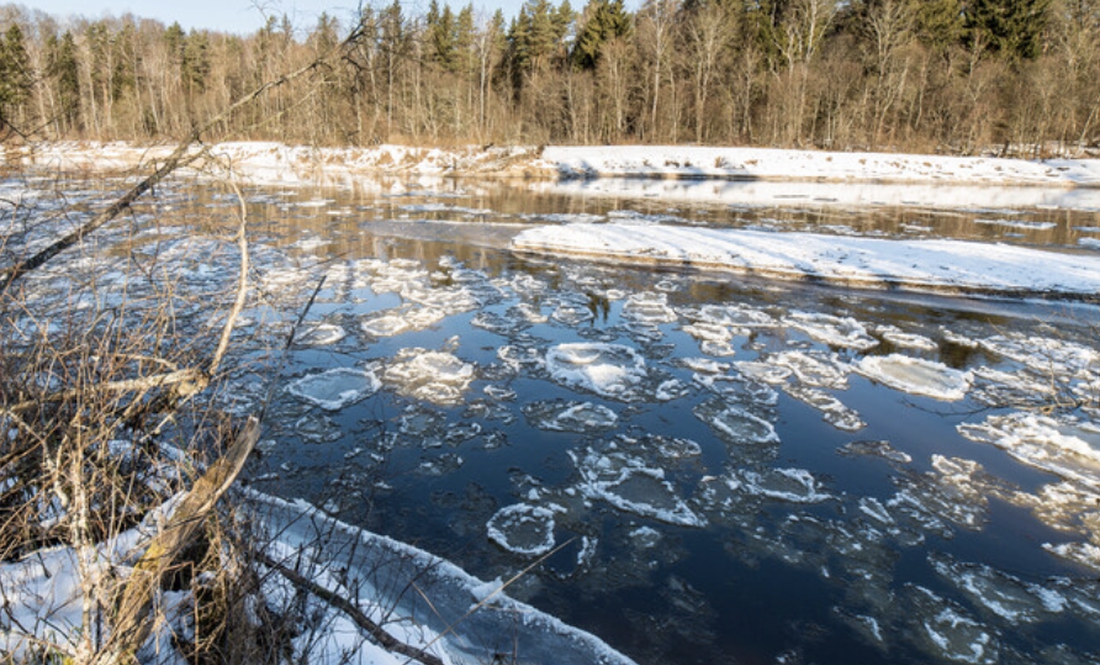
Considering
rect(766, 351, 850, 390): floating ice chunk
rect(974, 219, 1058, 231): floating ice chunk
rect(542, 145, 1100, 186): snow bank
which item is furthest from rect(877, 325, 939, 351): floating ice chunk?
rect(542, 145, 1100, 186): snow bank

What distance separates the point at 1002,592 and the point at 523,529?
11.3 ft

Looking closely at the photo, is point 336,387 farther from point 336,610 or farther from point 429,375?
point 336,610

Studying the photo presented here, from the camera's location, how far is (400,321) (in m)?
9.68

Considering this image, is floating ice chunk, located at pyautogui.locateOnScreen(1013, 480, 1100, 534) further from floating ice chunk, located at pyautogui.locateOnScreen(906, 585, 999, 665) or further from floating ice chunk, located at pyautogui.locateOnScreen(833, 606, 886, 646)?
floating ice chunk, located at pyautogui.locateOnScreen(833, 606, 886, 646)

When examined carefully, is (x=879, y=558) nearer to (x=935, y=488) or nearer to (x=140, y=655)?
(x=935, y=488)

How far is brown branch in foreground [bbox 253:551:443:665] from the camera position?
9.15 feet

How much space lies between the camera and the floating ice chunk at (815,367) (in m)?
7.78

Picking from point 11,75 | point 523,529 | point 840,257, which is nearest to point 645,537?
point 523,529

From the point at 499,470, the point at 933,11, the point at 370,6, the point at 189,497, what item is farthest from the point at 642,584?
the point at 933,11

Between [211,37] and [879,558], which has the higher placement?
[211,37]

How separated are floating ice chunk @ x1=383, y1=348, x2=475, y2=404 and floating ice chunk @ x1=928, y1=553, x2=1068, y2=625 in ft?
15.9

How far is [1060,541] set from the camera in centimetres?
481

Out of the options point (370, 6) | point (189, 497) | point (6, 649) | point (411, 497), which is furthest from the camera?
point (411, 497)

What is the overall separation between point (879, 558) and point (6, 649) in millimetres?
5086
